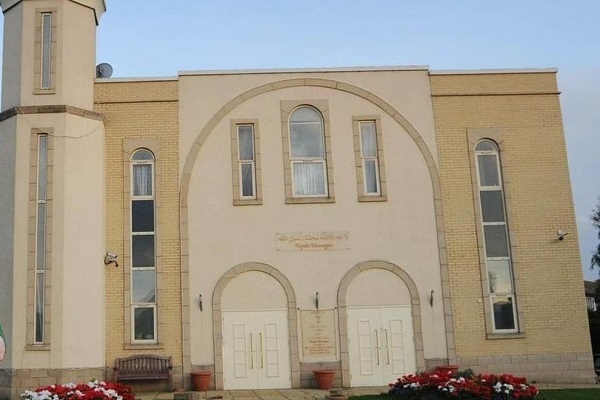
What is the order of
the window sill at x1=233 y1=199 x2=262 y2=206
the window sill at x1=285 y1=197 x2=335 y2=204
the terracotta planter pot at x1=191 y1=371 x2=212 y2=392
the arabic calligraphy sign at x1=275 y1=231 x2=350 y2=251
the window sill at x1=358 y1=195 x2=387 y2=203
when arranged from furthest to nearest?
the window sill at x1=358 y1=195 x2=387 y2=203, the window sill at x1=285 y1=197 x2=335 y2=204, the window sill at x1=233 y1=199 x2=262 y2=206, the arabic calligraphy sign at x1=275 y1=231 x2=350 y2=251, the terracotta planter pot at x1=191 y1=371 x2=212 y2=392

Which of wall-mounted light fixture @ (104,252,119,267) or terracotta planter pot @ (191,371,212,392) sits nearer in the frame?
terracotta planter pot @ (191,371,212,392)

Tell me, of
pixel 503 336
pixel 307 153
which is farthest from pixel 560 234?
pixel 307 153

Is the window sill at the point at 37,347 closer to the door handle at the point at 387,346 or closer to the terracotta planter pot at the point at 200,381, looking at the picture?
the terracotta planter pot at the point at 200,381

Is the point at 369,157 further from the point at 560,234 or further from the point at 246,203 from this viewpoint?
the point at 560,234

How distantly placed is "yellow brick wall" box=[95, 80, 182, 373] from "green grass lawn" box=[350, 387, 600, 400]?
5.34 metres

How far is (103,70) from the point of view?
65.7 ft

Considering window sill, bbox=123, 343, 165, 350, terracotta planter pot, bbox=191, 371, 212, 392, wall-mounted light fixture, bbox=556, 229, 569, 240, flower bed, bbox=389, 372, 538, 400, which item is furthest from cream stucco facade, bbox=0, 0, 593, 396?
A: flower bed, bbox=389, 372, 538, 400

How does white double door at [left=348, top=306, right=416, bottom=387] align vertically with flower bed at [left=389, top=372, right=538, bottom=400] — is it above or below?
above

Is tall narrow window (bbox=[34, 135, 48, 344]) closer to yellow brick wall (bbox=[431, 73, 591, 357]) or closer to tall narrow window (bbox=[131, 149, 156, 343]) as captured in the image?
tall narrow window (bbox=[131, 149, 156, 343])

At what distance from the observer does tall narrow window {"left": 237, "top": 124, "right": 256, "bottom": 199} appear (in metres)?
18.6

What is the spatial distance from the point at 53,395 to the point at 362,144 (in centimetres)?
1057

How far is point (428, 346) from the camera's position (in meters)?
18.0

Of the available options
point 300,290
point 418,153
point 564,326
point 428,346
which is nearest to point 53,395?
point 300,290

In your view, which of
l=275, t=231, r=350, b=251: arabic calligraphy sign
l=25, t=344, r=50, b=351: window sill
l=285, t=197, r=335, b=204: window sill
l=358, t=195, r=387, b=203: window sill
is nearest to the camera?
l=25, t=344, r=50, b=351: window sill
